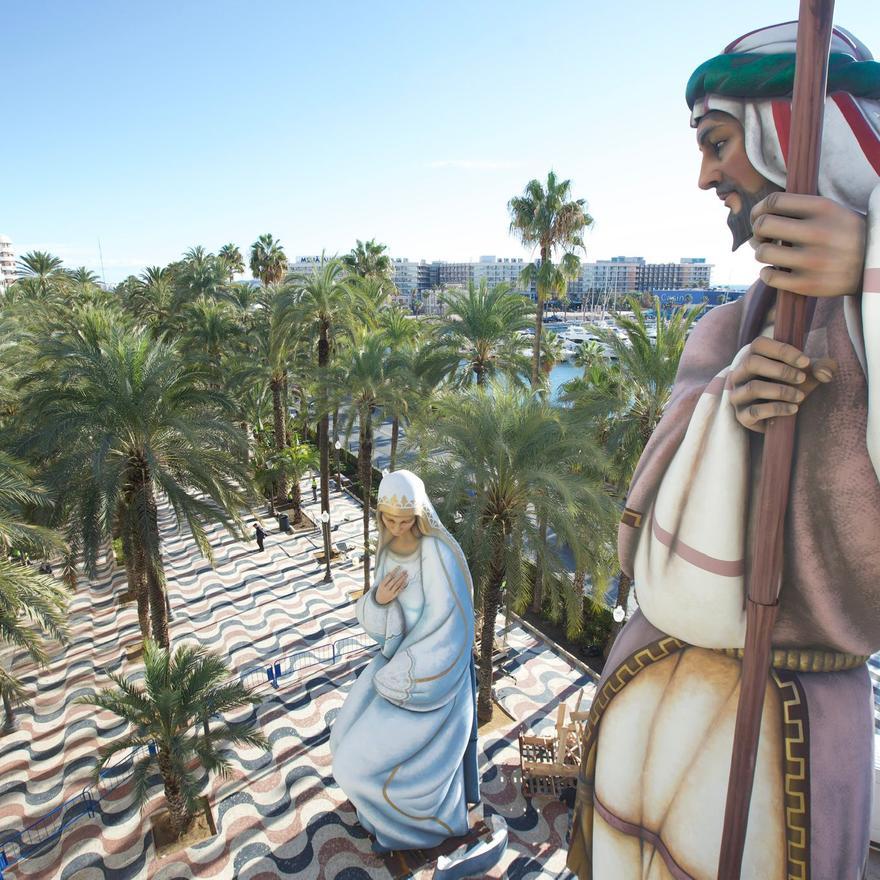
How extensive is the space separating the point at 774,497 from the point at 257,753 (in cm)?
1024

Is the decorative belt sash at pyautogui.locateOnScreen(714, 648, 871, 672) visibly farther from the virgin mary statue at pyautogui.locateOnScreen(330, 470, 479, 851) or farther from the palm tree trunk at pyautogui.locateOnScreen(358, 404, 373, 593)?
the palm tree trunk at pyautogui.locateOnScreen(358, 404, 373, 593)

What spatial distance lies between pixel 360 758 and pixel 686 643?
5.31m

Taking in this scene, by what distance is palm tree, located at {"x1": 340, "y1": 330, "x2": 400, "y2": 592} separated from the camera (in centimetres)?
1477

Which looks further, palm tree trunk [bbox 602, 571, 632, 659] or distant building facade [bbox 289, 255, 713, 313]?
distant building facade [bbox 289, 255, 713, 313]

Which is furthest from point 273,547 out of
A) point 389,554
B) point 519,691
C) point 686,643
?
point 686,643

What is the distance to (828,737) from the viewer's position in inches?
90.5

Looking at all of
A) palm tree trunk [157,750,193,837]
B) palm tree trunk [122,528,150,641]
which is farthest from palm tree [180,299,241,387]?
palm tree trunk [157,750,193,837]

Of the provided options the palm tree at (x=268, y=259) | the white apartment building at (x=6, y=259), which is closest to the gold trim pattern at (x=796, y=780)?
the palm tree at (x=268, y=259)

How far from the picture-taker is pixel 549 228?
20797 millimetres

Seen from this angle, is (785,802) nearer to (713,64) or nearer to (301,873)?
(713,64)

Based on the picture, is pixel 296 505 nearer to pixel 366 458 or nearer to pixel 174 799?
pixel 366 458

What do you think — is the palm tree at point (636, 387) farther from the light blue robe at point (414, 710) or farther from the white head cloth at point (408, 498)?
the light blue robe at point (414, 710)

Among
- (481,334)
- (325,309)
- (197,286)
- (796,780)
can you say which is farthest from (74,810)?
(197,286)

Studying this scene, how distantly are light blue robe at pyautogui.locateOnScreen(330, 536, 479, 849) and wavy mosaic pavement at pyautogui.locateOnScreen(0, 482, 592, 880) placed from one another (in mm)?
1478
